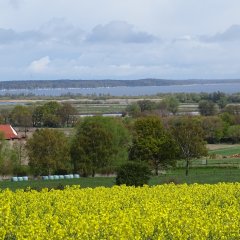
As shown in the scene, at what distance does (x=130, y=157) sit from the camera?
232 feet

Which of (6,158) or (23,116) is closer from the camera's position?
(6,158)

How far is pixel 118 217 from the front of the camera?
13531mm

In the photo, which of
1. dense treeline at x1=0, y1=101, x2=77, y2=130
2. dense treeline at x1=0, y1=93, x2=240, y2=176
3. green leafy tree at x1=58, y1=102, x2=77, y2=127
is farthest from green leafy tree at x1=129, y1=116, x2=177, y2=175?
green leafy tree at x1=58, y1=102, x2=77, y2=127

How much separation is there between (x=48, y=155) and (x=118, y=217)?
2298 inches

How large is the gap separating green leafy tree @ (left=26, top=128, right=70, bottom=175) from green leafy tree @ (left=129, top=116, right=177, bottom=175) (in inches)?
301

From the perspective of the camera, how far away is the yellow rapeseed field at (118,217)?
11.9 m

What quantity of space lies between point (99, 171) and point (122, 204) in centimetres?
5372

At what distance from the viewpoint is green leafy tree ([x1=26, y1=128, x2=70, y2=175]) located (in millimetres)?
71000

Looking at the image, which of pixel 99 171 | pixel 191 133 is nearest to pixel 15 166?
pixel 99 171

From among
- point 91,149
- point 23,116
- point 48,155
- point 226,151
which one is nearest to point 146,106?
point 23,116

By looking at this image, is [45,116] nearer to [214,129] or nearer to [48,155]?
[214,129]

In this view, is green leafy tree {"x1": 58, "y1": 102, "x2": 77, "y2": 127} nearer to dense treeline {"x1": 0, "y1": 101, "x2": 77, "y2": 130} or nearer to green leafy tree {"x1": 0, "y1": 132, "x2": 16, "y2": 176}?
dense treeline {"x1": 0, "y1": 101, "x2": 77, "y2": 130}

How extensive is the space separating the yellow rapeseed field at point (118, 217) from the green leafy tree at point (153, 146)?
44.5 meters

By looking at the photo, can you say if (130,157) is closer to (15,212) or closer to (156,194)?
(156,194)
